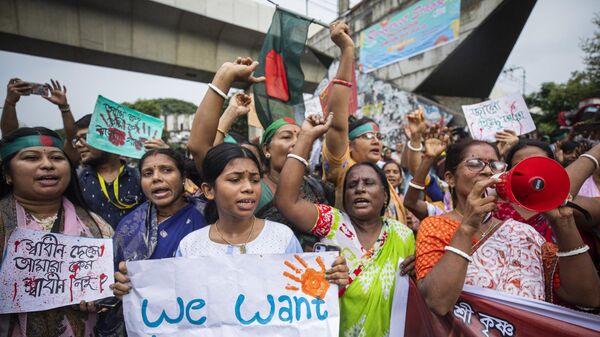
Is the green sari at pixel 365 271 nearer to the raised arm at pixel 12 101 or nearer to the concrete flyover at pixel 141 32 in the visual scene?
the raised arm at pixel 12 101

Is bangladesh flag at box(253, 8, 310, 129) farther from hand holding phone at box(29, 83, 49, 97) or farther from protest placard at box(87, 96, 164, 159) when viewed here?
hand holding phone at box(29, 83, 49, 97)

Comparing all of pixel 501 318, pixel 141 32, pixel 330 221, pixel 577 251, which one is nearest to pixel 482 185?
pixel 577 251

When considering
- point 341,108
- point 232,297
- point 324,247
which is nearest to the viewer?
point 232,297

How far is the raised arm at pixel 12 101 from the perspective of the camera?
2.84 metres

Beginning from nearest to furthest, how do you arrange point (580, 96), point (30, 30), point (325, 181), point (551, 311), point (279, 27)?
point (551, 311) → point (325, 181) → point (279, 27) → point (30, 30) → point (580, 96)

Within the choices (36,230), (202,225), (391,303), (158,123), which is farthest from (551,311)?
(158,123)

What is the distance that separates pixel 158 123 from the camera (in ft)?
12.3

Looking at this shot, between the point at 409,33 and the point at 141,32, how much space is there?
8.92 meters

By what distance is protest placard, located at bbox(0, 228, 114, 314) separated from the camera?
164 cm

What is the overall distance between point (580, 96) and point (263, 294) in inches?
859

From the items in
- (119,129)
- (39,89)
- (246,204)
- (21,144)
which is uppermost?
(39,89)

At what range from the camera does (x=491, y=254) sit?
162 centimetres

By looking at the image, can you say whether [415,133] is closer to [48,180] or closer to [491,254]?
[491,254]

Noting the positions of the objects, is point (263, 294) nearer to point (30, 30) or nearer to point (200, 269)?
point (200, 269)
